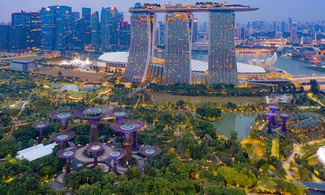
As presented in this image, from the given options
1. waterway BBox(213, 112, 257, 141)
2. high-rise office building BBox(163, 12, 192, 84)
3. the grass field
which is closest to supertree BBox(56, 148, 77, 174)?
waterway BBox(213, 112, 257, 141)

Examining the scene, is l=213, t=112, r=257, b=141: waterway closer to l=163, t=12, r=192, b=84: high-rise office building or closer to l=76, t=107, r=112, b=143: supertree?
l=76, t=107, r=112, b=143: supertree

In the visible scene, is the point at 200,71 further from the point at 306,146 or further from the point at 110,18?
the point at 110,18

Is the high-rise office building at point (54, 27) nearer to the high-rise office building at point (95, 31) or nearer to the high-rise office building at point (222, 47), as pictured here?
the high-rise office building at point (95, 31)

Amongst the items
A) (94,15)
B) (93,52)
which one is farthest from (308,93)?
(94,15)

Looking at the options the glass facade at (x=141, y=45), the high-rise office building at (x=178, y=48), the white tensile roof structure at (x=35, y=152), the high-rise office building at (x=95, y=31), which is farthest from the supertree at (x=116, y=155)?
the high-rise office building at (x=95, y=31)

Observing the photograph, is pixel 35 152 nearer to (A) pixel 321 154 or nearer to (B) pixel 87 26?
(A) pixel 321 154

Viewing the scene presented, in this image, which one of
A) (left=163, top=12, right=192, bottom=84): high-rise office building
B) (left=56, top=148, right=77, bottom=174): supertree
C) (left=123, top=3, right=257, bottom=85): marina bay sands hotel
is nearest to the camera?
(left=56, top=148, right=77, bottom=174): supertree
